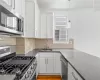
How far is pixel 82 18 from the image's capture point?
5.49 metres

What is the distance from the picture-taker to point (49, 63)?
4582 mm

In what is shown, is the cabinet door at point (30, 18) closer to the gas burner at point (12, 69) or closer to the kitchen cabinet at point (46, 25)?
the kitchen cabinet at point (46, 25)

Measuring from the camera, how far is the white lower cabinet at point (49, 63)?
455 cm

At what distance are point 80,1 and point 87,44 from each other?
1.87m

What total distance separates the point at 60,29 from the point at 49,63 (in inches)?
64.9

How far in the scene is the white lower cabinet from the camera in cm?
455

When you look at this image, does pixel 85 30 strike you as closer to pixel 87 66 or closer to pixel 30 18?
pixel 30 18

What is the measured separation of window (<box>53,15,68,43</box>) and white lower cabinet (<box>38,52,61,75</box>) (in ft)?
3.52

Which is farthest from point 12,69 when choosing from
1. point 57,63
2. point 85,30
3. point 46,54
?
point 85,30

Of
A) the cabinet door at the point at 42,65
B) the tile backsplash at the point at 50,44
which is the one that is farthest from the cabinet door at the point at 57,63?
the tile backsplash at the point at 50,44

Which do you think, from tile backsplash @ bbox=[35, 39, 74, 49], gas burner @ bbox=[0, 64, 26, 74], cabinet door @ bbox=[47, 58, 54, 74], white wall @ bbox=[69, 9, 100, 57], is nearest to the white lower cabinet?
cabinet door @ bbox=[47, 58, 54, 74]

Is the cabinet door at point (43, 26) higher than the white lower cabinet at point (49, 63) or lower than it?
higher

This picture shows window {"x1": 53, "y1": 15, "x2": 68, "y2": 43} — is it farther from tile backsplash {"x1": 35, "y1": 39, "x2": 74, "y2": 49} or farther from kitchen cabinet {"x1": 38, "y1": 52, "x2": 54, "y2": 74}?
kitchen cabinet {"x1": 38, "y1": 52, "x2": 54, "y2": 74}

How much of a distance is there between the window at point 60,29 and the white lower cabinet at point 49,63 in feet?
3.52
